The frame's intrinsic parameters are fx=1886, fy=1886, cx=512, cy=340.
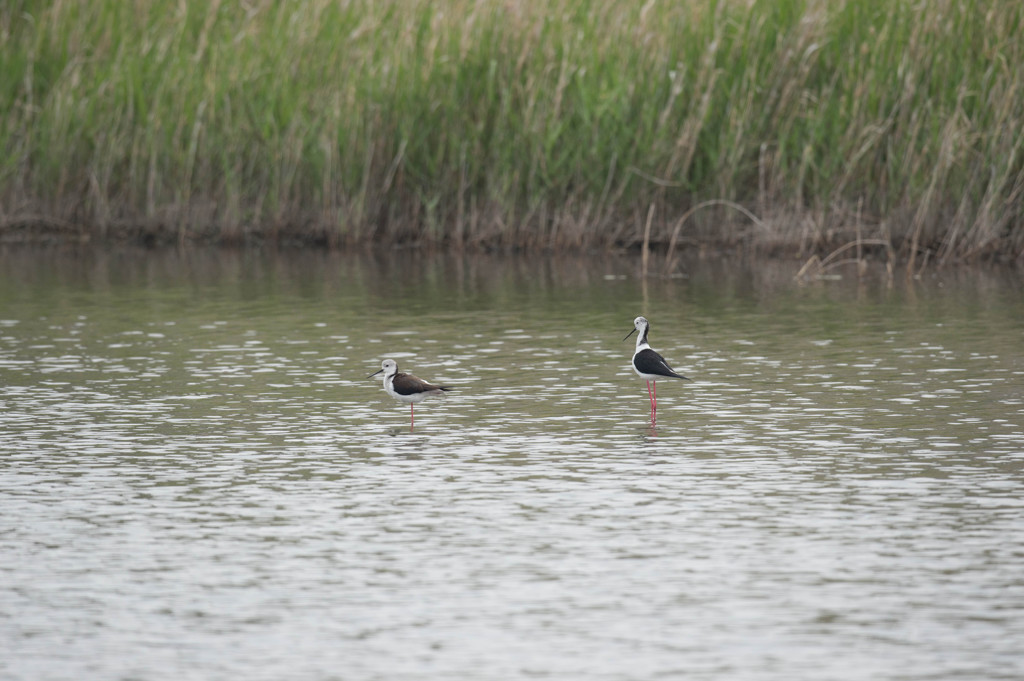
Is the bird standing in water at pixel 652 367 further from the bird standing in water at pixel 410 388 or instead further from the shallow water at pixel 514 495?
the bird standing in water at pixel 410 388

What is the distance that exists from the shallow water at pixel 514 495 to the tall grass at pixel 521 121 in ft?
9.45

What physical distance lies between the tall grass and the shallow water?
113 inches

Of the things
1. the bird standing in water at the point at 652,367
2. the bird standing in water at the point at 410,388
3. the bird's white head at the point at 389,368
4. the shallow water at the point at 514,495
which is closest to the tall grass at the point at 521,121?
the shallow water at the point at 514,495

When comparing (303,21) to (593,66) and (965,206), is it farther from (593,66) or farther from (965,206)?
(965,206)

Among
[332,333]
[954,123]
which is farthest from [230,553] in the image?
[954,123]

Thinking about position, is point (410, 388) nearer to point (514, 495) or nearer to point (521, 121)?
point (514, 495)

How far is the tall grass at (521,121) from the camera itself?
56.9ft

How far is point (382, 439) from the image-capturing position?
31.1 ft

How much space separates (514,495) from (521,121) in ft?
35.9

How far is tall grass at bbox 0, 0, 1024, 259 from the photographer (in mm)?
17328

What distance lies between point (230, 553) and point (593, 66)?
11.8m

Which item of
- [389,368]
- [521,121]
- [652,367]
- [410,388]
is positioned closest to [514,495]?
[410,388]

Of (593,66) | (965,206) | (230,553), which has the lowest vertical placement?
(230,553)

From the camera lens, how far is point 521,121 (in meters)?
18.6
